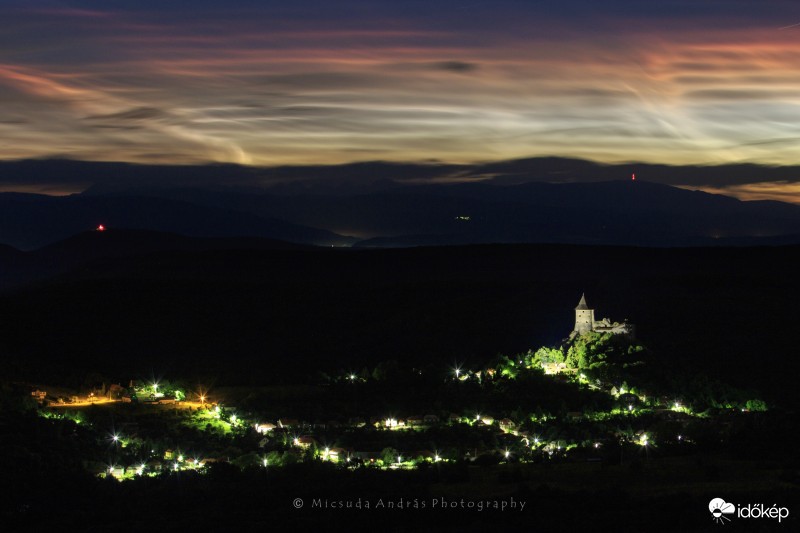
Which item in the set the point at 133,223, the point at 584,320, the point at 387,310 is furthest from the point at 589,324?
the point at 133,223

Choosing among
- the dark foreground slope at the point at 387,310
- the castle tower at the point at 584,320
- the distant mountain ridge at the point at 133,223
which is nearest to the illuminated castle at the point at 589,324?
the castle tower at the point at 584,320

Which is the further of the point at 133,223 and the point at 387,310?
the point at 133,223

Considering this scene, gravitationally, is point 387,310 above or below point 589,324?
below

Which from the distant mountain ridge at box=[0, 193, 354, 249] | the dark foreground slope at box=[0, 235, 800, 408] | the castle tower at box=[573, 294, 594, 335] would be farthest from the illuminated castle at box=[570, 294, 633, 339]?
the distant mountain ridge at box=[0, 193, 354, 249]

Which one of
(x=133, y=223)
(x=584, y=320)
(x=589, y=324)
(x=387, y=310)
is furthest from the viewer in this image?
(x=133, y=223)

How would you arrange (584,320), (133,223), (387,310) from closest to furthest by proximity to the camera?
1. (584,320)
2. (387,310)
3. (133,223)

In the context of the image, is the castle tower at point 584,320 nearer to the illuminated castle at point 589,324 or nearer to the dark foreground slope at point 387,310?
the illuminated castle at point 589,324

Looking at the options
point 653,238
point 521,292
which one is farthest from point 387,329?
point 653,238

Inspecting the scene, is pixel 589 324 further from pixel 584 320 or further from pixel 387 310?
pixel 387 310

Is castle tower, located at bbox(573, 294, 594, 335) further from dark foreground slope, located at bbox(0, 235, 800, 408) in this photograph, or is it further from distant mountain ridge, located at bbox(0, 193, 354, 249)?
distant mountain ridge, located at bbox(0, 193, 354, 249)
